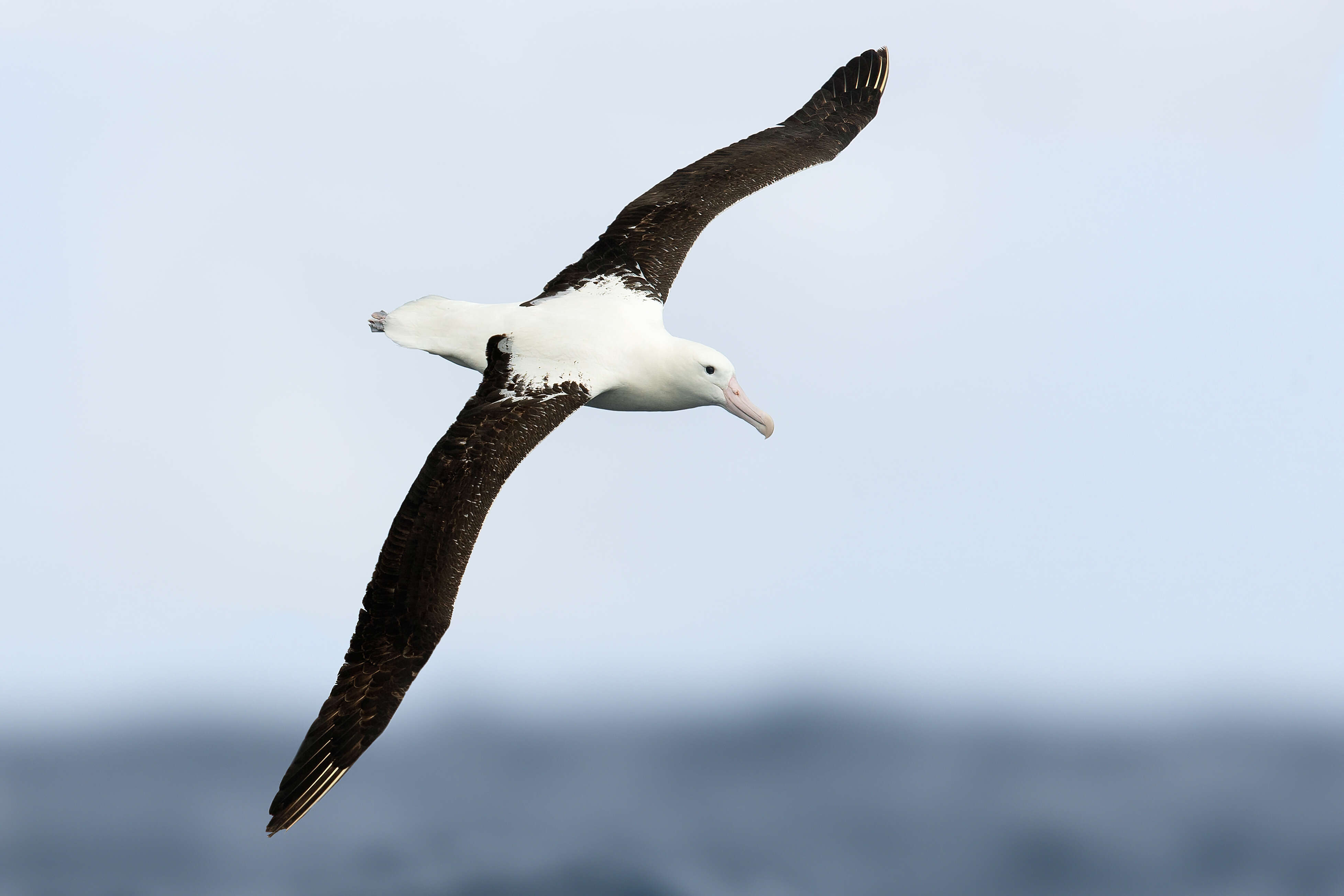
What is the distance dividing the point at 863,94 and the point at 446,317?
744 centimetres

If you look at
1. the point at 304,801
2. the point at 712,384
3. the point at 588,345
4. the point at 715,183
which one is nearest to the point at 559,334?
the point at 588,345

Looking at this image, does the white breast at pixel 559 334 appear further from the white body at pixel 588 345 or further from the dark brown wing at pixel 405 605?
the dark brown wing at pixel 405 605

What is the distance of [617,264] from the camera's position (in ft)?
48.6

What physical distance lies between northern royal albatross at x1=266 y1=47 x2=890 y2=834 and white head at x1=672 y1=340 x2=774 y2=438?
14mm

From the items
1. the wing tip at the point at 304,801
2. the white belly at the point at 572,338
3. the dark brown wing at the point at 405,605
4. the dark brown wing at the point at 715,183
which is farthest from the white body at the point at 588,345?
the wing tip at the point at 304,801

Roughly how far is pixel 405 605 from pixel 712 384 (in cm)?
409

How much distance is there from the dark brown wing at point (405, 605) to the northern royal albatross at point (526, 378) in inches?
0.4

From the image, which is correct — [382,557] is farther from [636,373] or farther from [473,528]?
[636,373]

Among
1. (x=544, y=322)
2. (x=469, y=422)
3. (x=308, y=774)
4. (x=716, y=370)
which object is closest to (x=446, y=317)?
(x=544, y=322)

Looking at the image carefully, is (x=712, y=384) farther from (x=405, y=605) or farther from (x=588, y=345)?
(x=405, y=605)

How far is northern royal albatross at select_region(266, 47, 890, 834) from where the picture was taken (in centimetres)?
1130

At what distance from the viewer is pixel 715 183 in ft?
51.9

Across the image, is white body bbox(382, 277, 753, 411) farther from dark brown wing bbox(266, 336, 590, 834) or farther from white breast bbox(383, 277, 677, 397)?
dark brown wing bbox(266, 336, 590, 834)

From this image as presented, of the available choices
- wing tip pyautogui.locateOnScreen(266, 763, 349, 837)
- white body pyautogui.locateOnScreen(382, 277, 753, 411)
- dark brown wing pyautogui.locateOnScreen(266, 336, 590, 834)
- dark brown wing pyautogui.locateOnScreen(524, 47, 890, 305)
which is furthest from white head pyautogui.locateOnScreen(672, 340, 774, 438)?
wing tip pyautogui.locateOnScreen(266, 763, 349, 837)
